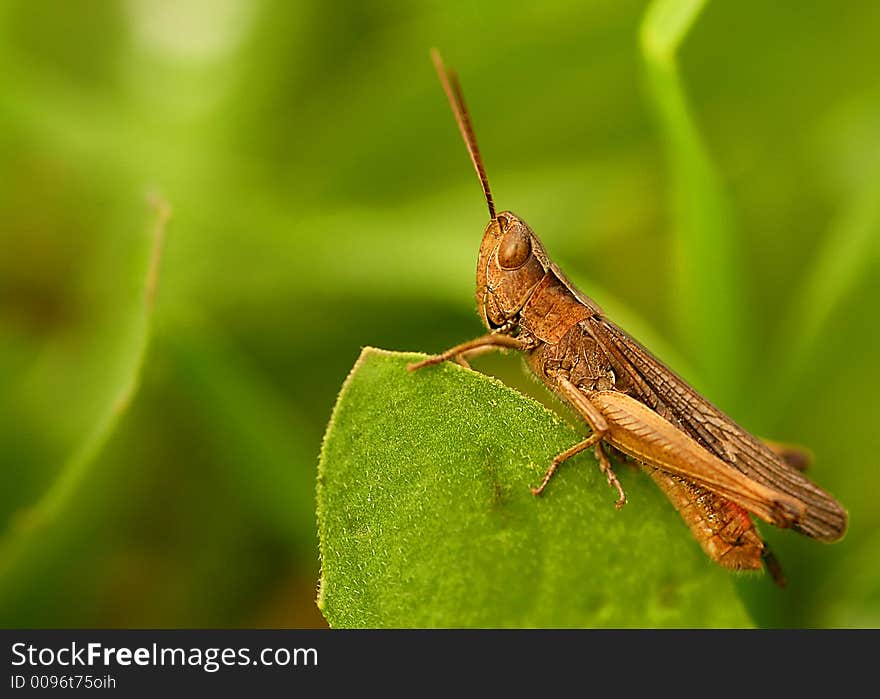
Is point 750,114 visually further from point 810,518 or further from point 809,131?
point 810,518

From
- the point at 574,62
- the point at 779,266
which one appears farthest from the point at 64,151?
the point at 779,266

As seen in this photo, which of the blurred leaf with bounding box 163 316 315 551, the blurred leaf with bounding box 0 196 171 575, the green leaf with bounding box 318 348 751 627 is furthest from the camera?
the blurred leaf with bounding box 163 316 315 551

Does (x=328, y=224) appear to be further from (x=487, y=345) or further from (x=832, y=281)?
(x=832, y=281)

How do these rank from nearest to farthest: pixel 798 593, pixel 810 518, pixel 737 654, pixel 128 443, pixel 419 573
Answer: pixel 419 573 < pixel 737 654 < pixel 810 518 < pixel 798 593 < pixel 128 443

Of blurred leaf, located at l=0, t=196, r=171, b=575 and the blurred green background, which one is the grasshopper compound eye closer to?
the blurred green background

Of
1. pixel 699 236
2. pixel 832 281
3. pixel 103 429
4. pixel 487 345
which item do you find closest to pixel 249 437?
pixel 103 429

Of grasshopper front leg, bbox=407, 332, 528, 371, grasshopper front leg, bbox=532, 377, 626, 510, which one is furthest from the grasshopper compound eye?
grasshopper front leg, bbox=532, 377, 626, 510

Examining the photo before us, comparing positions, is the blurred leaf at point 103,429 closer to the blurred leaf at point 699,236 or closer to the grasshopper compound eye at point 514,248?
the grasshopper compound eye at point 514,248
